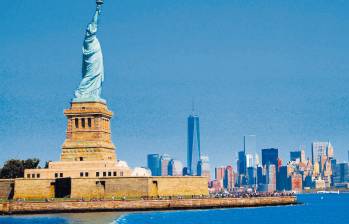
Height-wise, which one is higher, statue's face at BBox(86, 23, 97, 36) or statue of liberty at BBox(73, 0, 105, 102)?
statue's face at BBox(86, 23, 97, 36)

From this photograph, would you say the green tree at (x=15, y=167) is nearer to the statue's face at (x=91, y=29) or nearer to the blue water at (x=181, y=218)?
the statue's face at (x=91, y=29)

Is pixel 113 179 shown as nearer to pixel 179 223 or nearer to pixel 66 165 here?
pixel 66 165

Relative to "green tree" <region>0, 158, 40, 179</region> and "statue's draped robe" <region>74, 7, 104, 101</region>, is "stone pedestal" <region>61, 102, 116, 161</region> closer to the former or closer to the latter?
"statue's draped robe" <region>74, 7, 104, 101</region>

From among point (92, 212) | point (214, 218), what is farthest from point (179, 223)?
point (92, 212)

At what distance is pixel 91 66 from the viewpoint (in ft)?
314

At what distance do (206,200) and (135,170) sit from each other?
11.7 metres

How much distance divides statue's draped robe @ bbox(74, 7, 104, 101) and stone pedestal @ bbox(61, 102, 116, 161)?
1521 mm

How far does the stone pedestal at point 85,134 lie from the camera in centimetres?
9206

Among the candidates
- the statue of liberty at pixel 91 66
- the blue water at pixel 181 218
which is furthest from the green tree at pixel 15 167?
the blue water at pixel 181 218

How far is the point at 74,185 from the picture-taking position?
87.2m

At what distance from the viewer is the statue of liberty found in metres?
94.9

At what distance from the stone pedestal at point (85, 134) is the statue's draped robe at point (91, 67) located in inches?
59.9

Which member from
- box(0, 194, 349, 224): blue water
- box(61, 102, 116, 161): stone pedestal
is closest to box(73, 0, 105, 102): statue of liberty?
box(61, 102, 116, 161): stone pedestal

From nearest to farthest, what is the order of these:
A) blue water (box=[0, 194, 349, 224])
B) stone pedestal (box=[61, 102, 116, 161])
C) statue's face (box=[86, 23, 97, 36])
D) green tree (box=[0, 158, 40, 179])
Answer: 1. blue water (box=[0, 194, 349, 224])
2. stone pedestal (box=[61, 102, 116, 161])
3. statue's face (box=[86, 23, 97, 36])
4. green tree (box=[0, 158, 40, 179])
